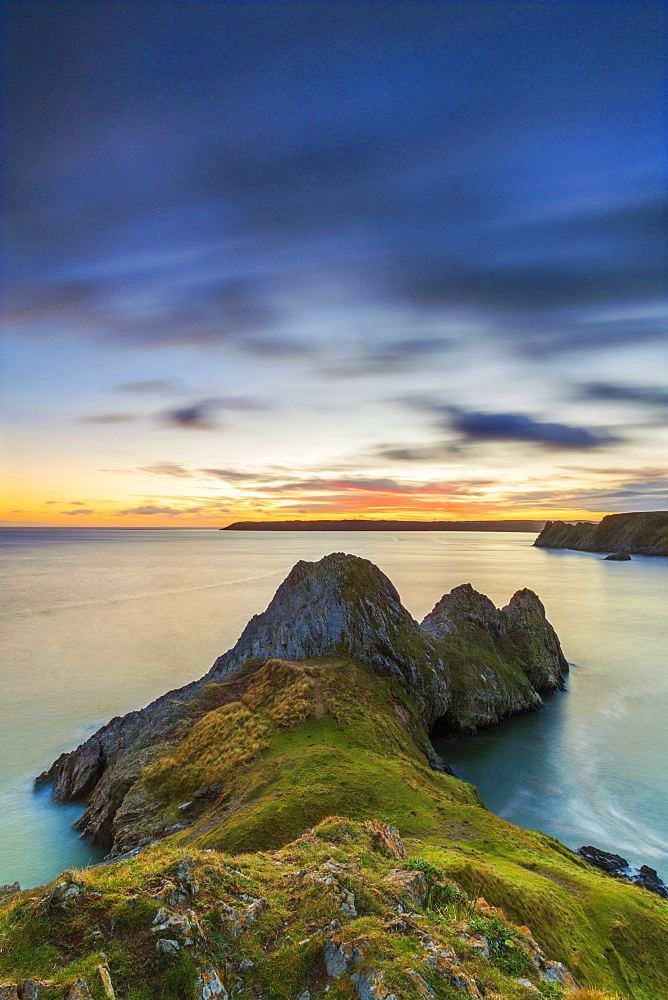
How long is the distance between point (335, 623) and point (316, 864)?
2738cm

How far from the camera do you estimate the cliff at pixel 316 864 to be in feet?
29.8

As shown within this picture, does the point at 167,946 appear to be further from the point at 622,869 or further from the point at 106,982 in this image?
the point at 622,869

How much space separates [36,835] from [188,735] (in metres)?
9.91

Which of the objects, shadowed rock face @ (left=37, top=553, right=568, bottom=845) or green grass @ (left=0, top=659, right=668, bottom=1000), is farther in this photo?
shadowed rock face @ (left=37, top=553, right=568, bottom=845)

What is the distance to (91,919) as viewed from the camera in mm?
9367

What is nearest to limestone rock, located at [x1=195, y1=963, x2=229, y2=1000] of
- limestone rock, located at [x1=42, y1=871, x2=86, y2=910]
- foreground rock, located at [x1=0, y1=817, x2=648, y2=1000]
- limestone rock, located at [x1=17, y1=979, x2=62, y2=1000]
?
foreground rock, located at [x1=0, y1=817, x2=648, y2=1000]

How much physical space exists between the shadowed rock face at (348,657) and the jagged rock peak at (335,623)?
0.09 metres

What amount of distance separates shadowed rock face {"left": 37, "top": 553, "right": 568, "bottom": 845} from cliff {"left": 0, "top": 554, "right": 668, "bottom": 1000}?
0.20 metres

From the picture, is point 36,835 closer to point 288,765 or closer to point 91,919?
point 288,765

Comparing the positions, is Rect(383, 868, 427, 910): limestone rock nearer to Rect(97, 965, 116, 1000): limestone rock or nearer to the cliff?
the cliff

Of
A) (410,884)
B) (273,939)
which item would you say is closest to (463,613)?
(410,884)

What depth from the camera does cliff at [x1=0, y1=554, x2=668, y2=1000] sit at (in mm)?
9094

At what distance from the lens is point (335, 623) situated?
4041 cm

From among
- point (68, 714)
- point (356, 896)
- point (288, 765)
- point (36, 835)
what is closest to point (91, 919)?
point (356, 896)
